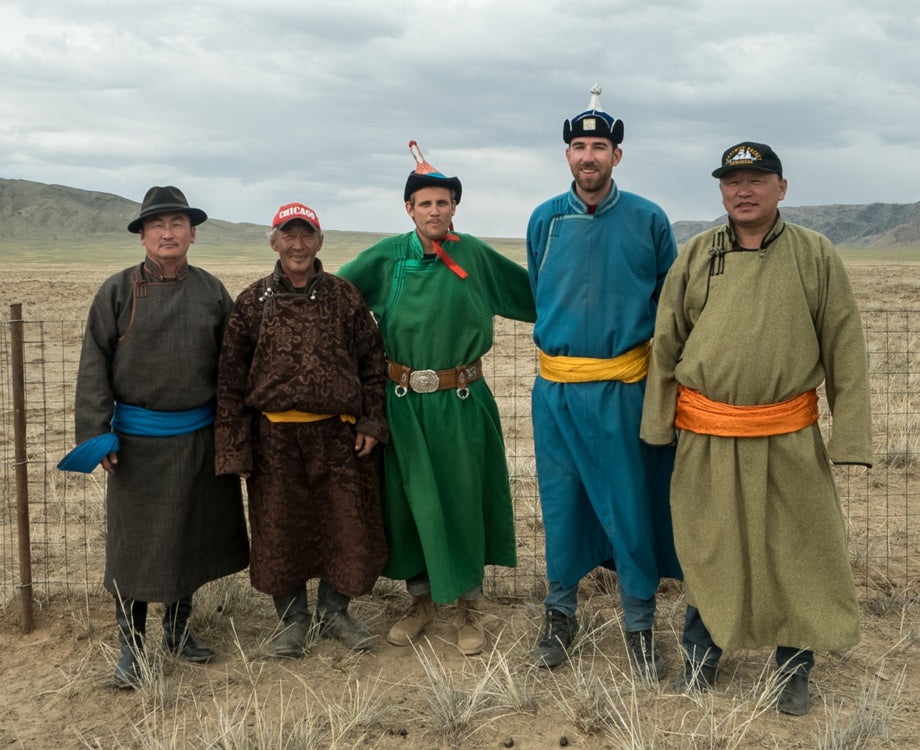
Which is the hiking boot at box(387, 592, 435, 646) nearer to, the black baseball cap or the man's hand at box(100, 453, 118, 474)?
the man's hand at box(100, 453, 118, 474)

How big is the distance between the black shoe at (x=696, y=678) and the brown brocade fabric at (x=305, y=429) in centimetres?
132

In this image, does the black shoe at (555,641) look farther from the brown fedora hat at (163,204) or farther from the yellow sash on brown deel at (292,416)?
the brown fedora hat at (163,204)

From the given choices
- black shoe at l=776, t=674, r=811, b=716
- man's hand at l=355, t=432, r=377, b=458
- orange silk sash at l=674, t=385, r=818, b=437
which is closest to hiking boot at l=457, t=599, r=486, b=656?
man's hand at l=355, t=432, r=377, b=458

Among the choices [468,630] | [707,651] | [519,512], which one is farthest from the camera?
[519,512]

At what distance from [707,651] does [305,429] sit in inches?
A: 72.2

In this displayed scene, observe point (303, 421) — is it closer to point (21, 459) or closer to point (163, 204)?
point (163, 204)

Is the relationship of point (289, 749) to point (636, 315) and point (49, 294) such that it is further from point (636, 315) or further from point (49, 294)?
point (49, 294)

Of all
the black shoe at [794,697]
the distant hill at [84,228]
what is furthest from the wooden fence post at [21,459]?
the distant hill at [84,228]

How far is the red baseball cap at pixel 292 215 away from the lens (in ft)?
12.0

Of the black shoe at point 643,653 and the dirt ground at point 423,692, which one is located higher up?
the black shoe at point 643,653

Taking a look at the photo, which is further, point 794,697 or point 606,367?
point 606,367

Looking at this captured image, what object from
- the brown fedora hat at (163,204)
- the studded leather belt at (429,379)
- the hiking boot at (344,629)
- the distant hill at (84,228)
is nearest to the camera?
the brown fedora hat at (163,204)

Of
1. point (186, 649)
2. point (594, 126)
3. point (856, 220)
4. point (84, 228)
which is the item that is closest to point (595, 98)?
point (594, 126)

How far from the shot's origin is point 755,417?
10.8ft
